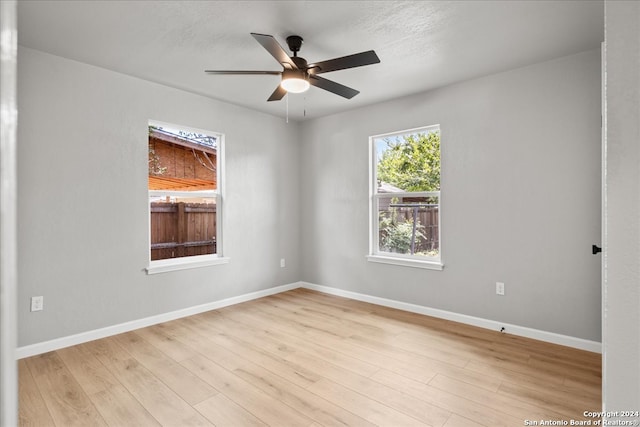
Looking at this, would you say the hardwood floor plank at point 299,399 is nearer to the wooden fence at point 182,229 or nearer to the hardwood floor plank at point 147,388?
the hardwood floor plank at point 147,388

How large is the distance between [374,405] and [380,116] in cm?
328

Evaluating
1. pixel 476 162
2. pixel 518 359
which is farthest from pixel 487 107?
pixel 518 359

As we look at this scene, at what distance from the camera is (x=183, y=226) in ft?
13.1

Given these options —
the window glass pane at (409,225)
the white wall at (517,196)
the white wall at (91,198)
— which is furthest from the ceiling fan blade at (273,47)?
the window glass pane at (409,225)

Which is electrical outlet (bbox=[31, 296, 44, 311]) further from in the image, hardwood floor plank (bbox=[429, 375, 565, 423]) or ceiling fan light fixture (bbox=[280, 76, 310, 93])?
hardwood floor plank (bbox=[429, 375, 565, 423])

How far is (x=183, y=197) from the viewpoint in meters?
3.90

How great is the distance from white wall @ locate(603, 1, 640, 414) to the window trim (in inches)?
144

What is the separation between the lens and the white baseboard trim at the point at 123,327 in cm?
280

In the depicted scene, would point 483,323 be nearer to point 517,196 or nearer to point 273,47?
point 517,196

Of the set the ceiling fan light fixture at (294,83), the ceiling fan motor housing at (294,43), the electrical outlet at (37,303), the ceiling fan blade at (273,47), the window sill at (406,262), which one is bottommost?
the electrical outlet at (37,303)

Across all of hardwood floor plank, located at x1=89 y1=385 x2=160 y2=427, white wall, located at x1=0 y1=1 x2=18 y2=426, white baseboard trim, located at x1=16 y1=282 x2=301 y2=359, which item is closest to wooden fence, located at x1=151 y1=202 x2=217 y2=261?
white baseboard trim, located at x1=16 y1=282 x2=301 y2=359

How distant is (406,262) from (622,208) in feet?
9.89

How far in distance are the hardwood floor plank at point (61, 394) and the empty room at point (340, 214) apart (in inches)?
0.8

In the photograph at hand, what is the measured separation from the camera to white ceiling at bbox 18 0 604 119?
2.24 m
